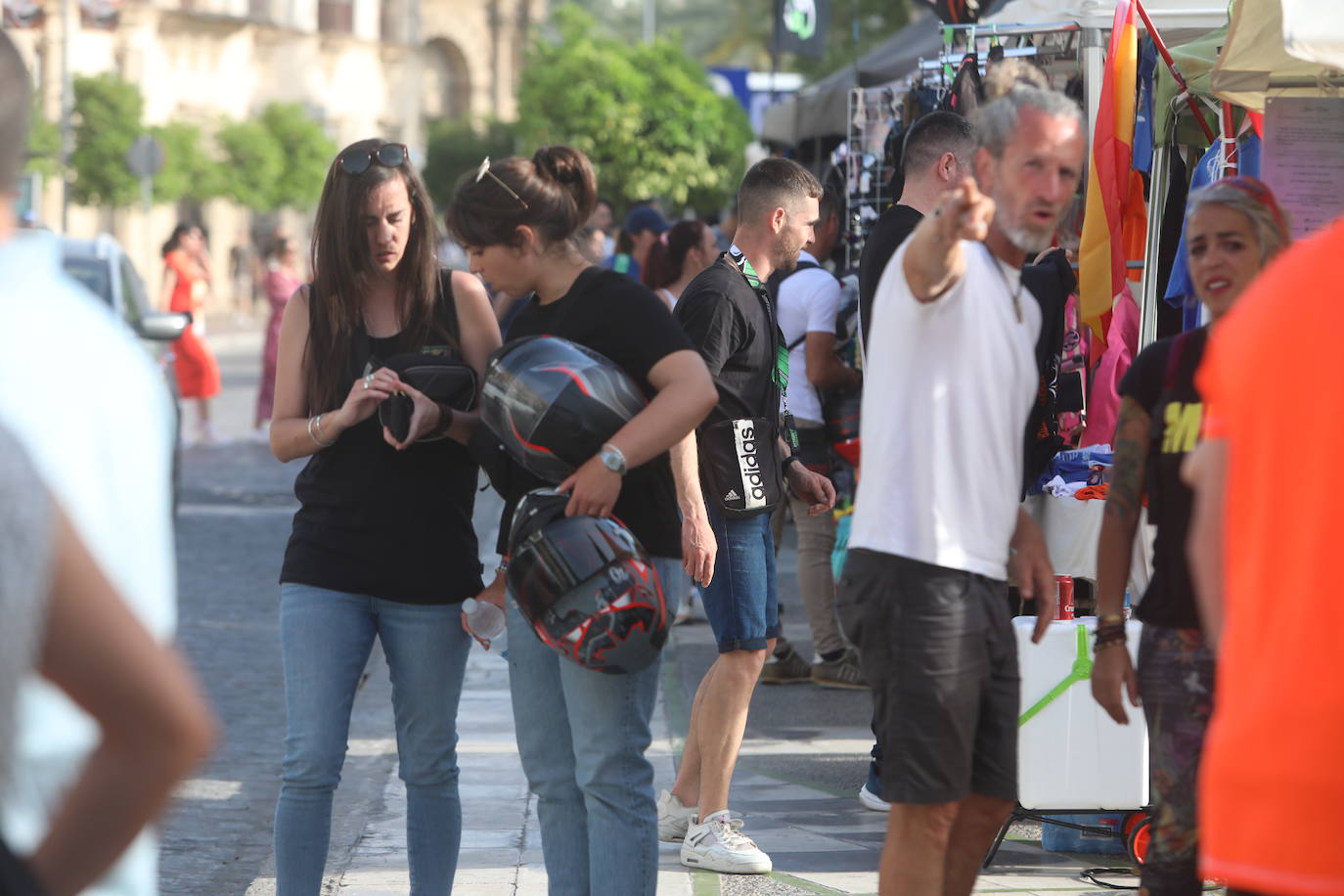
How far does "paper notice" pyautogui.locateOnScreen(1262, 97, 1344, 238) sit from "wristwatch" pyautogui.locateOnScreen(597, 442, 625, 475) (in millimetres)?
2545

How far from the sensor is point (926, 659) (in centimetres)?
352

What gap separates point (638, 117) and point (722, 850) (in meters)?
21.6

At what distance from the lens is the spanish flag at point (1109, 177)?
6.18 metres

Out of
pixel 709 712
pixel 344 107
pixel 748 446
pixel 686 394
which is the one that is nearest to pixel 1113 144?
pixel 748 446

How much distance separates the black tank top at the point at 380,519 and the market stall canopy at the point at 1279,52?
2.07 meters

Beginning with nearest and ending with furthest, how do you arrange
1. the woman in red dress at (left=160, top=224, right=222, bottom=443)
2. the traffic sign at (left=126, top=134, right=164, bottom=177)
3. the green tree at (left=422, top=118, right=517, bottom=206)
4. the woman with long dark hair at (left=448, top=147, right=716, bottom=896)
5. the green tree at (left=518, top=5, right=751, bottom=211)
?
1. the woman with long dark hair at (left=448, top=147, right=716, bottom=896)
2. the woman in red dress at (left=160, top=224, right=222, bottom=443)
3. the green tree at (left=518, top=5, right=751, bottom=211)
4. the traffic sign at (left=126, top=134, right=164, bottom=177)
5. the green tree at (left=422, top=118, right=517, bottom=206)

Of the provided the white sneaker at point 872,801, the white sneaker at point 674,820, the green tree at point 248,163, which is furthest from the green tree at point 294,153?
the white sneaker at point 674,820

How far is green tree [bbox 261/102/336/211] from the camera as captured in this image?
53.8 metres

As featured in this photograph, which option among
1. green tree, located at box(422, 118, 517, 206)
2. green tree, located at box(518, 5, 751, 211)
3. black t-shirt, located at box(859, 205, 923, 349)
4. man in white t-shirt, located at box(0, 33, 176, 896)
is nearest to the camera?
man in white t-shirt, located at box(0, 33, 176, 896)

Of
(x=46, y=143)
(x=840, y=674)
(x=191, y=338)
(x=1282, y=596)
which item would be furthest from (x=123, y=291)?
(x=46, y=143)

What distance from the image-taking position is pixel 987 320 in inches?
137

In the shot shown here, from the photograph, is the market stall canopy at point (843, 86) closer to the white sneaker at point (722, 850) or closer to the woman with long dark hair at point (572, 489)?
the white sneaker at point (722, 850)

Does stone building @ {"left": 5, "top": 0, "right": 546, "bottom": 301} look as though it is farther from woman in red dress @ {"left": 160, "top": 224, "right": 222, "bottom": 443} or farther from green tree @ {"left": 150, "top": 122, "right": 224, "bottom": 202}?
woman in red dress @ {"left": 160, "top": 224, "right": 222, "bottom": 443}

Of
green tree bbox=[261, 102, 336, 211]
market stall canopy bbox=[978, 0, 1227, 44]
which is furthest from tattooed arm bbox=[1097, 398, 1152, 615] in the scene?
green tree bbox=[261, 102, 336, 211]
